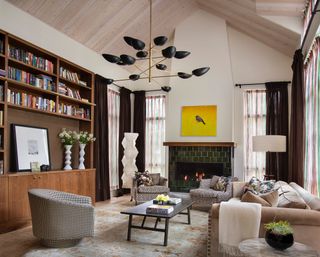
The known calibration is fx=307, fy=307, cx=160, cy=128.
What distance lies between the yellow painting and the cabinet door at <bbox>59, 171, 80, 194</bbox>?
3.11 meters

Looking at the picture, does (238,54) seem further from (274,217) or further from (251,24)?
(274,217)

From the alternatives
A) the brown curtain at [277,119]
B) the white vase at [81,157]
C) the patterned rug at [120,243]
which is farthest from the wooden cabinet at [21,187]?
the brown curtain at [277,119]

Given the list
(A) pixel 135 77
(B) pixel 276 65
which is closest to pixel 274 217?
(A) pixel 135 77

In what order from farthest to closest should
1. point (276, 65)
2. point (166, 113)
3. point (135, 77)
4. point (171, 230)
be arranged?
point (166, 113), point (276, 65), point (135, 77), point (171, 230)

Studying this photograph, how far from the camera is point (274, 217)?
2.96m

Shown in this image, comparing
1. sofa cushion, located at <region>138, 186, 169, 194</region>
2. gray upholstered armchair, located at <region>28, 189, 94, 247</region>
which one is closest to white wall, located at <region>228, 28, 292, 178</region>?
sofa cushion, located at <region>138, 186, 169, 194</region>

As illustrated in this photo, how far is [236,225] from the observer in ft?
9.86

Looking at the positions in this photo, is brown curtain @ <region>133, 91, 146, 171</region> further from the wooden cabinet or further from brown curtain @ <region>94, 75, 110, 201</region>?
the wooden cabinet

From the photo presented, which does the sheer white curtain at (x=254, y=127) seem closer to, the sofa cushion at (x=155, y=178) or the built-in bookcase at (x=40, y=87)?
the sofa cushion at (x=155, y=178)

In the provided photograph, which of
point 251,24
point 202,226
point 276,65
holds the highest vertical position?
point 251,24

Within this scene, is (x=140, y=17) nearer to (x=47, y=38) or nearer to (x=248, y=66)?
(x=47, y=38)

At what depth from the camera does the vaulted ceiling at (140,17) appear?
5297mm

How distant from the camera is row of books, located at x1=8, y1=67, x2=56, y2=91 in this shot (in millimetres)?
4716

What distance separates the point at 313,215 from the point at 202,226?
223 cm
